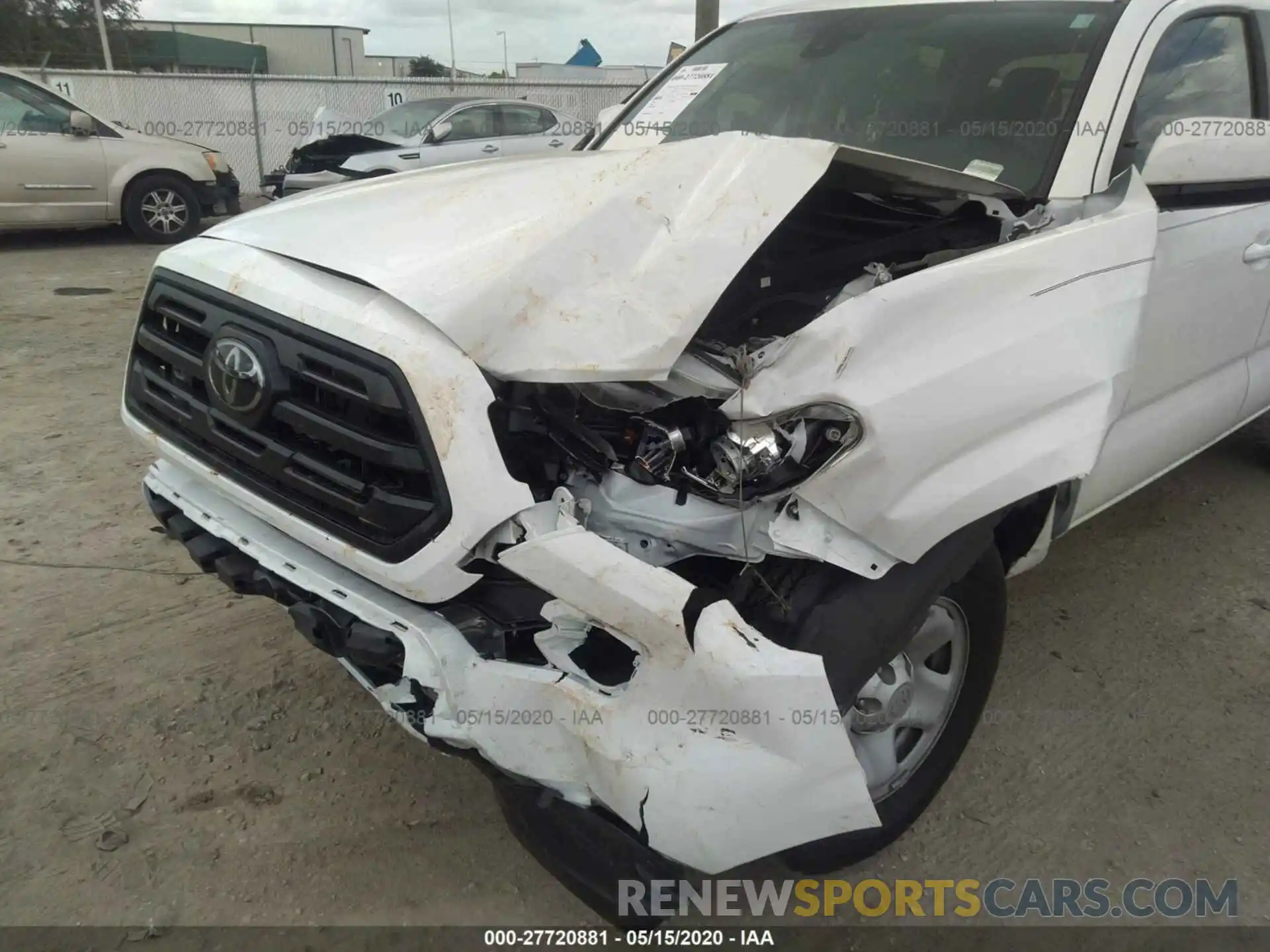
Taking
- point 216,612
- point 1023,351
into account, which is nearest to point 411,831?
point 216,612

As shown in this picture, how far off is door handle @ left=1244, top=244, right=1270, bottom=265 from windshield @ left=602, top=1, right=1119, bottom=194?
0.84m

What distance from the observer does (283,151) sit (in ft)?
49.3

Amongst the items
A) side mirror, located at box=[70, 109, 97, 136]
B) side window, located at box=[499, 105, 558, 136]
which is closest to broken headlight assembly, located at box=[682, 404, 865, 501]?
side mirror, located at box=[70, 109, 97, 136]

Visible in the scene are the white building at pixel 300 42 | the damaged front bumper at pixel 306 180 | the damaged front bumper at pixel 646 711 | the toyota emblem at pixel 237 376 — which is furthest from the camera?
the white building at pixel 300 42

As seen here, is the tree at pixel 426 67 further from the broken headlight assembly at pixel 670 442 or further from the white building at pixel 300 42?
the broken headlight assembly at pixel 670 442

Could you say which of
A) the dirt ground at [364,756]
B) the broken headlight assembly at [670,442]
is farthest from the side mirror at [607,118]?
the dirt ground at [364,756]

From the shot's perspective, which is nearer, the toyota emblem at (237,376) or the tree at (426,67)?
the toyota emblem at (237,376)

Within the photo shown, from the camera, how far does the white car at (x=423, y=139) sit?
1038 centimetres

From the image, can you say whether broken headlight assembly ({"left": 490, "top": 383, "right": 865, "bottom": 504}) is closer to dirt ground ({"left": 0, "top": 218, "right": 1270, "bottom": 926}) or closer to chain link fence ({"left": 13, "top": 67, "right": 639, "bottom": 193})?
dirt ground ({"left": 0, "top": 218, "right": 1270, "bottom": 926})

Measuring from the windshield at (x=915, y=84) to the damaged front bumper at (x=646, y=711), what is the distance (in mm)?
1619

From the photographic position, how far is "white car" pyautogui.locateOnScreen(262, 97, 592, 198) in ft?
34.1

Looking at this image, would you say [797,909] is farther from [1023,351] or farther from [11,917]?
[11,917]

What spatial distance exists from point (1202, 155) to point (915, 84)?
87cm

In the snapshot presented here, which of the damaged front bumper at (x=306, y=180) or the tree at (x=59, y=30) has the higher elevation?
the tree at (x=59, y=30)
